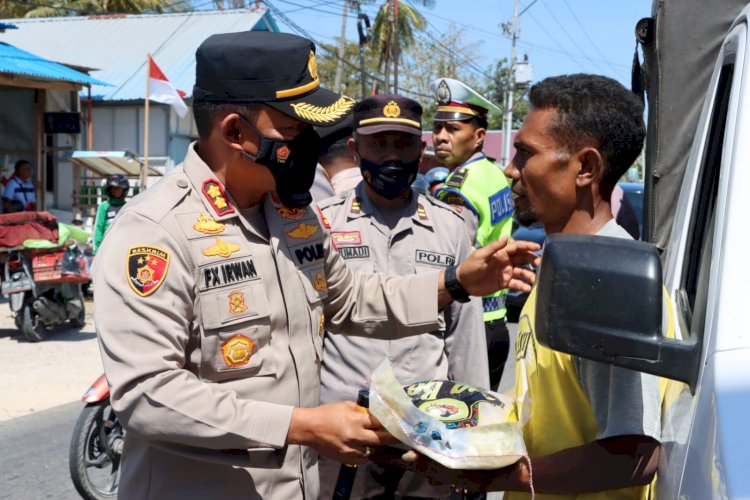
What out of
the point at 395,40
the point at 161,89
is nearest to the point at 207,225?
the point at 161,89

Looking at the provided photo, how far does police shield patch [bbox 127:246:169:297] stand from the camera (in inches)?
78.7

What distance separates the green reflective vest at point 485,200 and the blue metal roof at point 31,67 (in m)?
10.9

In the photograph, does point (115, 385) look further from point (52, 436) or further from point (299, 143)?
point (52, 436)

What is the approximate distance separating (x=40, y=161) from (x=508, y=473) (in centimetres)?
1715

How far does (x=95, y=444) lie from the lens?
15.8ft

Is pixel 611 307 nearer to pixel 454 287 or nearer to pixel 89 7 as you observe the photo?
pixel 454 287

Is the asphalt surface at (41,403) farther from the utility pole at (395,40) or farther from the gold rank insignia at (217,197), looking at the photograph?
the utility pole at (395,40)

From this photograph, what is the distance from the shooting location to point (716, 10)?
303 centimetres

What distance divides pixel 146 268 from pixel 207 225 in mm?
229

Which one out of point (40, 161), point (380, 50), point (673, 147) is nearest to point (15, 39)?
point (40, 161)

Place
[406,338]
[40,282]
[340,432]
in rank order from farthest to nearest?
1. [40,282]
2. [406,338]
3. [340,432]

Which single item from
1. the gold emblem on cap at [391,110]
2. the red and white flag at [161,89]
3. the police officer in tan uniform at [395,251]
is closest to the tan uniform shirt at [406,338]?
the police officer in tan uniform at [395,251]

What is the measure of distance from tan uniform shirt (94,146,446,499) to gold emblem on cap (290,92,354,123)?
11.5 inches

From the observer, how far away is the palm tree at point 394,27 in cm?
3866
